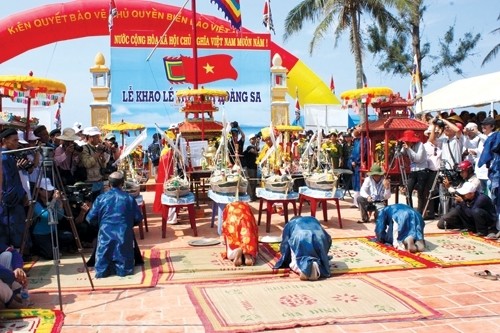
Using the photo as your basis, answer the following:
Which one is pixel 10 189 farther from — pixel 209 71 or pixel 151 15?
pixel 151 15

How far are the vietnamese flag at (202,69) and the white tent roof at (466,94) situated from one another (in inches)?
226

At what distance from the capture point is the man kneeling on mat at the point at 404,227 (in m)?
5.17

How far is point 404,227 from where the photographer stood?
5.27 metres

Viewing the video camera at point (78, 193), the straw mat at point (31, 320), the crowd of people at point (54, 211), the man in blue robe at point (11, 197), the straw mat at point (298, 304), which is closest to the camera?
the straw mat at point (31, 320)

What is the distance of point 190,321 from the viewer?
3.38 m

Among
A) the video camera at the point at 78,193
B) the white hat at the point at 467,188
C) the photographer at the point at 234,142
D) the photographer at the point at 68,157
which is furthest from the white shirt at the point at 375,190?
the photographer at the point at 68,157

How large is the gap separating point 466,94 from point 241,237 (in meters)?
9.97

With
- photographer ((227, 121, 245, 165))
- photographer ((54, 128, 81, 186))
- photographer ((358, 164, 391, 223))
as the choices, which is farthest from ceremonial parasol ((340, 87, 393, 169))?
photographer ((54, 128, 81, 186))

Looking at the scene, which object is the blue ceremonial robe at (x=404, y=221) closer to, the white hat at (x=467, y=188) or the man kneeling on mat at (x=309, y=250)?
the white hat at (x=467, y=188)

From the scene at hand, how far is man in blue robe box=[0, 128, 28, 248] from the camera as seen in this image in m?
4.37

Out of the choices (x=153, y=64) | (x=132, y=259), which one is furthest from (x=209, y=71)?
(x=132, y=259)

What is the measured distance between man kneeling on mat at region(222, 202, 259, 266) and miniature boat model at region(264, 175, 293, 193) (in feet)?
4.85

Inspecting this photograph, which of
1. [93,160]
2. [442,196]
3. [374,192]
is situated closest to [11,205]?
[93,160]

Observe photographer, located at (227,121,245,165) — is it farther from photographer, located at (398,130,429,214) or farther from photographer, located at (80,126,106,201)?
photographer, located at (398,130,429,214)
